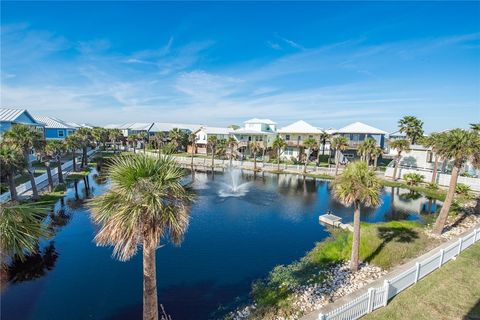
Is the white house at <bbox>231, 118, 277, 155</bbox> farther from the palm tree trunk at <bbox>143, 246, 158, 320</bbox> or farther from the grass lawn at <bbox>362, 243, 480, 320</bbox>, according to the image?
the palm tree trunk at <bbox>143, 246, 158, 320</bbox>

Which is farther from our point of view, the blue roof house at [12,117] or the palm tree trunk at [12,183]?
the blue roof house at [12,117]

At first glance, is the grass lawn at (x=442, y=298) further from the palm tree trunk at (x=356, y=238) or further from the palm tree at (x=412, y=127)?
the palm tree at (x=412, y=127)

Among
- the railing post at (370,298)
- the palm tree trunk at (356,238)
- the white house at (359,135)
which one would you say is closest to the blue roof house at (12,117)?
the palm tree trunk at (356,238)

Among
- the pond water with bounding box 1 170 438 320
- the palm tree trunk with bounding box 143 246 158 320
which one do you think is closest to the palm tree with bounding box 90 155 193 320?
the palm tree trunk with bounding box 143 246 158 320

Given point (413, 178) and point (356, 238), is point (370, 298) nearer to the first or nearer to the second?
point (356, 238)

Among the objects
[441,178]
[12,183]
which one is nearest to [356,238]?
[12,183]
